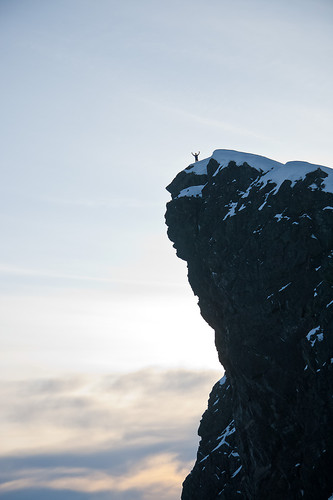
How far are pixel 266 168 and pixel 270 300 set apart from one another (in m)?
16.3

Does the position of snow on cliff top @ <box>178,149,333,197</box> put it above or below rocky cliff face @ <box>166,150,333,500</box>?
above

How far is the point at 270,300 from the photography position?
186ft

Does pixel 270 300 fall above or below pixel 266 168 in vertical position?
below

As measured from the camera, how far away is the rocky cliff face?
52.1m

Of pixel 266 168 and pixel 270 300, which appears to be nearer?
pixel 270 300

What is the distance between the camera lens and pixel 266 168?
64.6 metres

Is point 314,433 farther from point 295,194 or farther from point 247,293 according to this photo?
point 295,194

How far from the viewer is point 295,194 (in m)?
58.0

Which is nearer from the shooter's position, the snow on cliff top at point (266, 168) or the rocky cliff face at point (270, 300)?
the rocky cliff face at point (270, 300)

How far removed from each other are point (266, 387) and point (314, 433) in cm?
742

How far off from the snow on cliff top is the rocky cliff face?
0.48 ft

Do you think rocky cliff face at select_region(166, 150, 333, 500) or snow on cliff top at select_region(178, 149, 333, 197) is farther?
snow on cliff top at select_region(178, 149, 333, 197)

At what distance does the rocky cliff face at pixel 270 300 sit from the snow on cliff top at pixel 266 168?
0.48 feet

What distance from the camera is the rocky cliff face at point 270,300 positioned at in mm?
52062
